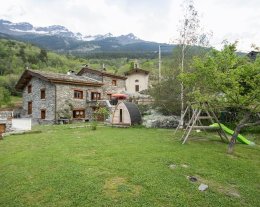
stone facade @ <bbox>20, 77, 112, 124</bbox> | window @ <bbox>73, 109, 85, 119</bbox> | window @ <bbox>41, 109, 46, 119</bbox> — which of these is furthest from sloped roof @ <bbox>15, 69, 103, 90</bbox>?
window @ <bbox>41, 109, 46, 119</bbox>

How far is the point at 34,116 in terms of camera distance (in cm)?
3422

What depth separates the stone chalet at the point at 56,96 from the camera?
30.9m

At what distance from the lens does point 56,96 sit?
3067cm

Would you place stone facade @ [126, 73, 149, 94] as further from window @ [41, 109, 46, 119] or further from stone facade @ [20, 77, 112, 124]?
window @ [41, 109, 46, 119]

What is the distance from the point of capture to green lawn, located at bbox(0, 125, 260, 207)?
685 cm

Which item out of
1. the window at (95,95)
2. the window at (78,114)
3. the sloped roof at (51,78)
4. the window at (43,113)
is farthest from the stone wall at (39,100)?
the window at (95,95)

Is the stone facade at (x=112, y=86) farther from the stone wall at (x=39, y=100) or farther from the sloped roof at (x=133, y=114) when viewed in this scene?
the sloped roof at (x=133, y=114)

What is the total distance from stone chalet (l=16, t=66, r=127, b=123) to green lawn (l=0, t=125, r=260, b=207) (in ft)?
60.5

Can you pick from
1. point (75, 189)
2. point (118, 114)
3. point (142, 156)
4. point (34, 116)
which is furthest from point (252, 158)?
point (34, 116)

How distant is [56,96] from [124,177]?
2403 centimetres

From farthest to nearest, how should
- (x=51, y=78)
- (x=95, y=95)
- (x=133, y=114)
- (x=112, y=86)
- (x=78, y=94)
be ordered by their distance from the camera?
(x=112, y=86), (x=95, y=95), (x=78, y=94), (x=51, y=78), (x=133, y=114)

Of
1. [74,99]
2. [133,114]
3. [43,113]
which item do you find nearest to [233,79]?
[133,114]

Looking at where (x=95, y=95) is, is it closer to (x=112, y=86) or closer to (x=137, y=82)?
(x=112, y=86)

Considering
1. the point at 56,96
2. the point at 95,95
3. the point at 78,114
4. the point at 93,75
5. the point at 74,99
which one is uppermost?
the point at 93,75
